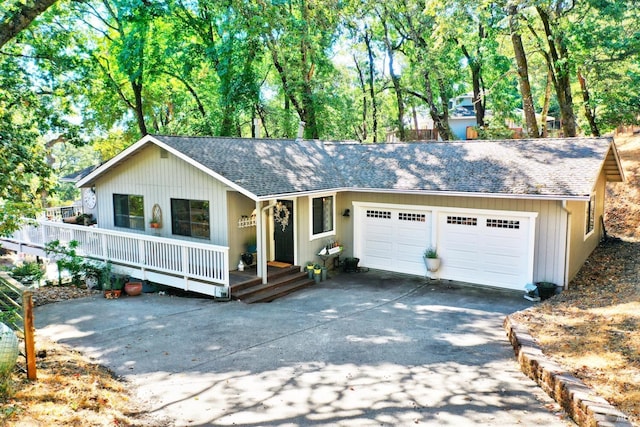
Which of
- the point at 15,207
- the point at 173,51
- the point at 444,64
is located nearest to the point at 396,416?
the point at 15,207

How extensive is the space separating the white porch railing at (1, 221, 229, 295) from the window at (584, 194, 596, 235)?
1028 centimetres

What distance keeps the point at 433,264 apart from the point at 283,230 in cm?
426

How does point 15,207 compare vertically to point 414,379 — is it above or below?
above

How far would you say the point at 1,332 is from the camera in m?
5.41

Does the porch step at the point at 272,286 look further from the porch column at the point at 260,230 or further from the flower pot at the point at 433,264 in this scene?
the flower pot at the point at 433,264

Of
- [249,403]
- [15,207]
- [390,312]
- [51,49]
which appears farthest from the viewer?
[51,49]

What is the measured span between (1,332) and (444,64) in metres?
21.1

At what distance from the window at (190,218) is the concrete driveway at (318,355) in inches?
75.2

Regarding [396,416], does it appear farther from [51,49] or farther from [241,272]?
[51,49]

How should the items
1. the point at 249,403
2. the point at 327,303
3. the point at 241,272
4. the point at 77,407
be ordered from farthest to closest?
the point at 241,272 → the point at 327,303 → the point at 249,403 → the point at 77,407

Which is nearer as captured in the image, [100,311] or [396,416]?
[396,416]

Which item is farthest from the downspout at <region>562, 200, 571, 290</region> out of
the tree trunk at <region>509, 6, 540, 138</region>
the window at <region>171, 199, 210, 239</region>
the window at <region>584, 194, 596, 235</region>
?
the window at <region>171, 199, 210, 239</region>

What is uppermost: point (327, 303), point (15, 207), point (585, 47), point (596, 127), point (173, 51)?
point (173, 51)

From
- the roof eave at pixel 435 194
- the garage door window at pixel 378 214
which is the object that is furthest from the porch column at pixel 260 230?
the garage door window at pixel 378 214
